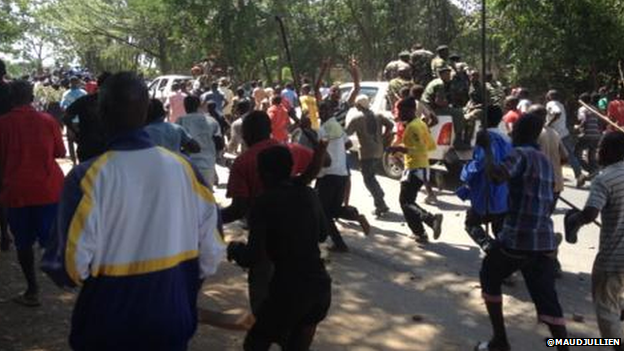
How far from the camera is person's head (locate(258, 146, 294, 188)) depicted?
3658 mm

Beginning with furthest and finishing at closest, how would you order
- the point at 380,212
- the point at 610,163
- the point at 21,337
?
the point at 380,212, the point at 21,337, the point at 610,163

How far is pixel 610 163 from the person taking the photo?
4430mm

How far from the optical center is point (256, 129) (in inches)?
169

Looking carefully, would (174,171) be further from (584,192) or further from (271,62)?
(271,62)

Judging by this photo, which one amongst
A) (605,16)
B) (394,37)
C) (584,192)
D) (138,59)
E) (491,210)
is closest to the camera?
(491,210)

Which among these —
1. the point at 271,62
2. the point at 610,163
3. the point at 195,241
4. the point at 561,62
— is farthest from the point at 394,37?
the point at 195,241

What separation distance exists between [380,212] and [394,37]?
21050mm

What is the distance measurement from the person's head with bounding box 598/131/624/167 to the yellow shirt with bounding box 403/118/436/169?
148 inches

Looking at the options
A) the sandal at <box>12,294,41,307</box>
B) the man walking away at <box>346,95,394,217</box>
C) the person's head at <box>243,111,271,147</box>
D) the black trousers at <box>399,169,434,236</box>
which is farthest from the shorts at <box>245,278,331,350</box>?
the man walking away at <box>346,95,394,217</box>

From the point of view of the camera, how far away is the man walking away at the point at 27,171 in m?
5.22

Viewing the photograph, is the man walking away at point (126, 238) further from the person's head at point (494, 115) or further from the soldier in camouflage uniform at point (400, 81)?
the soldier in camouflage uniform at point (400, 81)

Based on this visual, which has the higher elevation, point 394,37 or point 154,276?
point 394,37

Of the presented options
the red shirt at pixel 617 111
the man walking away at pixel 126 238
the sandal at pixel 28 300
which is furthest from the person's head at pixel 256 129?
the red shirt at pixel 617 111

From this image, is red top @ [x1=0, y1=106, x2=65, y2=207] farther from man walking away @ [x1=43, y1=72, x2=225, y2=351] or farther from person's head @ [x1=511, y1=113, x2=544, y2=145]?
person's head @ [x1=511, y1=113, x2=544, y2=145]
